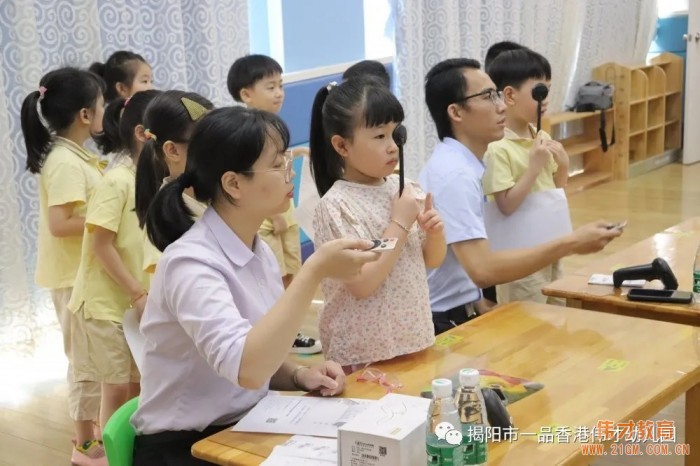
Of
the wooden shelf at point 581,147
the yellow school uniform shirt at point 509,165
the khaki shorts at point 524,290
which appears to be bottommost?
the wooden shelf at point 581,147

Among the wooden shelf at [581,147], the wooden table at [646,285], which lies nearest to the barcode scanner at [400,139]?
the wooden table at [646,285]

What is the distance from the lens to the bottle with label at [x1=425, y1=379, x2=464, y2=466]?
1.34m

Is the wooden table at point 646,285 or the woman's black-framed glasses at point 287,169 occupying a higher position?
the woman's black-framed glasses at point 287,169

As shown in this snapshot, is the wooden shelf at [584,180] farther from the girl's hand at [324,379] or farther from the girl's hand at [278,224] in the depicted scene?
the girl's hand at [324,379]

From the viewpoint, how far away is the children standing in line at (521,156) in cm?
268

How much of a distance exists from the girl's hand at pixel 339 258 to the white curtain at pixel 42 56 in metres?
2.24

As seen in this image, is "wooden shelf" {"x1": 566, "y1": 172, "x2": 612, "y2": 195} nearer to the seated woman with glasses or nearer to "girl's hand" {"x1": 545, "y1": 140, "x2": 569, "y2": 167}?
"girl's hand" {"x1": 545, "y1": 140, "x2": 569, "y2": 167}

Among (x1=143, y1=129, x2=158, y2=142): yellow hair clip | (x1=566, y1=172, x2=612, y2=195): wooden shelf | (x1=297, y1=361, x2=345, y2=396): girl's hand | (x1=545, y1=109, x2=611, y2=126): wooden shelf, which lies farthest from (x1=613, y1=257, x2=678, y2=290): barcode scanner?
(x1=566, y1=172, x2=612, y2=195): wooden shelf

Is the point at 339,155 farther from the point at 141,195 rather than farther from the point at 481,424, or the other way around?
the point at 481,424

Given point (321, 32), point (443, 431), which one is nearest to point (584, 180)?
point (321, 32)

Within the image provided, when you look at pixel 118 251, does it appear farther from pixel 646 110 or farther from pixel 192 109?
pixel 646 110

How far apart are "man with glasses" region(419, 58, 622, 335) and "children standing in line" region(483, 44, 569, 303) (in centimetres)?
13

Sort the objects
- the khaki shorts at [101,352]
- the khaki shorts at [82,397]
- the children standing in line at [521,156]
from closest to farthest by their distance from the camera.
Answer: the children standing in line at [521,156], the khaki shorts at [101,352], the khaki shorts at [82,397]

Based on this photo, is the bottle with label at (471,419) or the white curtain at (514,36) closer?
the bottle with label at (471,419)
